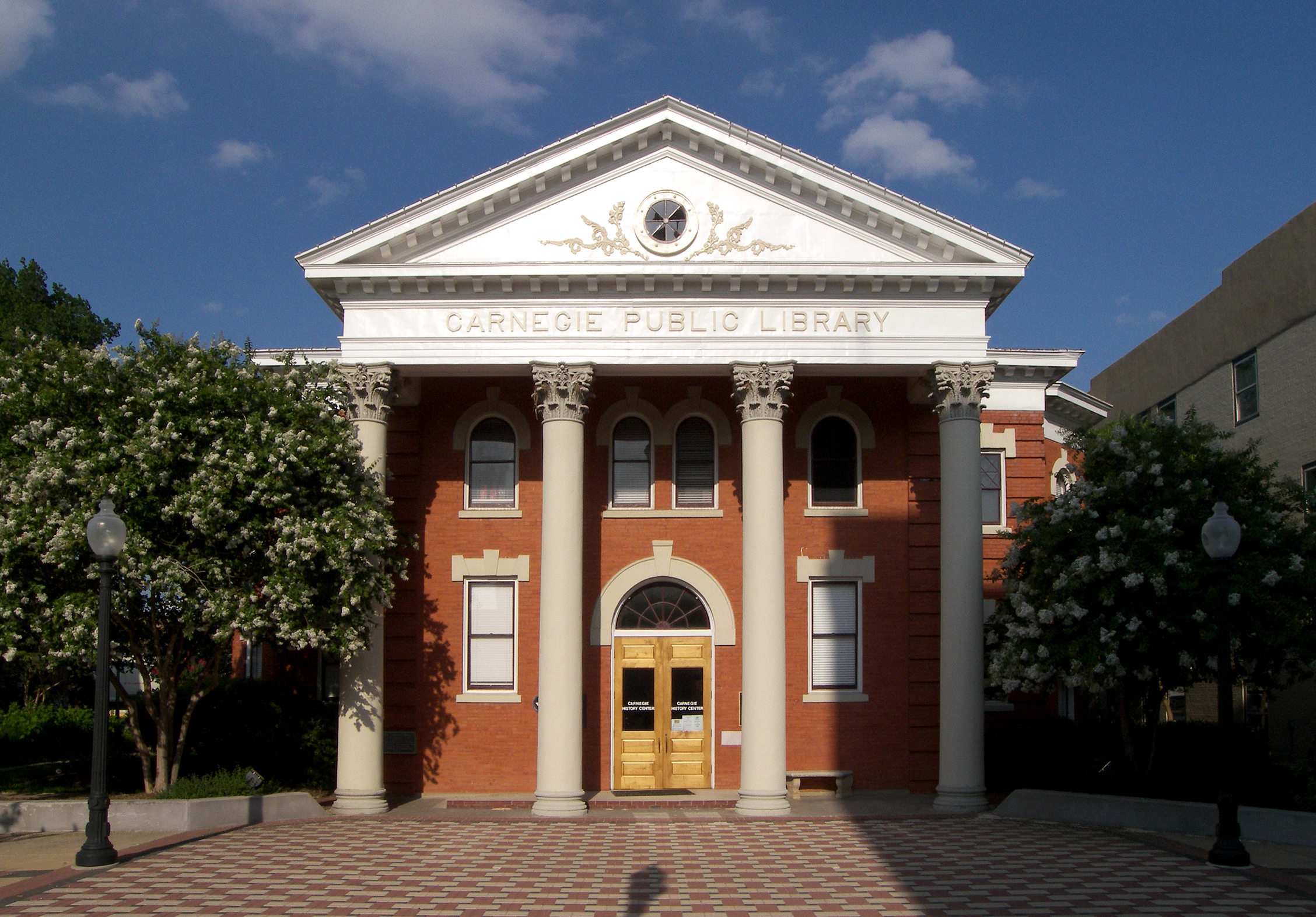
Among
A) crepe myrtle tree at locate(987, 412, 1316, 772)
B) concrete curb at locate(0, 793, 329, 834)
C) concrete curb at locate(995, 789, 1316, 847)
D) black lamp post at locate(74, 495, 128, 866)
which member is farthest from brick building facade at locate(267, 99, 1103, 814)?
black lamp post at locate(74, 495, 128, 866)

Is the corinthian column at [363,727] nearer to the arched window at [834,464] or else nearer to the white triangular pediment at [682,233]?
the white triangular pediment at [682,233]

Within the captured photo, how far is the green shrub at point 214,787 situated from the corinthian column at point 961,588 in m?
11.5

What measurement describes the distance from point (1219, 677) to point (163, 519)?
15.0 meters

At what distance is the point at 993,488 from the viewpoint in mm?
24453

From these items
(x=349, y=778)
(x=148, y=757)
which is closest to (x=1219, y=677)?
(x=349, y=778)

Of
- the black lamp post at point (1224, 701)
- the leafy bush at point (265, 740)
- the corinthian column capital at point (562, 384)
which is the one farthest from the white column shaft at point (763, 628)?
the leafy bush at point (265, 740)

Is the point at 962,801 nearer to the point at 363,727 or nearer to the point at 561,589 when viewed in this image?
the point at 561,589

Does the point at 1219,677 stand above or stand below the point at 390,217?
below

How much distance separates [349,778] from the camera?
19625mm

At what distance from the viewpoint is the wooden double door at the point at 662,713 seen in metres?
21.9

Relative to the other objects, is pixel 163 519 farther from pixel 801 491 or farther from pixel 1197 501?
pixel 1197 501

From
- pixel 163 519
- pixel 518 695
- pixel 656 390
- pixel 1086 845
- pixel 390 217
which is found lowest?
pixel 1086 845

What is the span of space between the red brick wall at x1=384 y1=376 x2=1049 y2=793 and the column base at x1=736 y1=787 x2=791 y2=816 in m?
2.71

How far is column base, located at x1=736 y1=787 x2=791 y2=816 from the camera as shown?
19109mm
